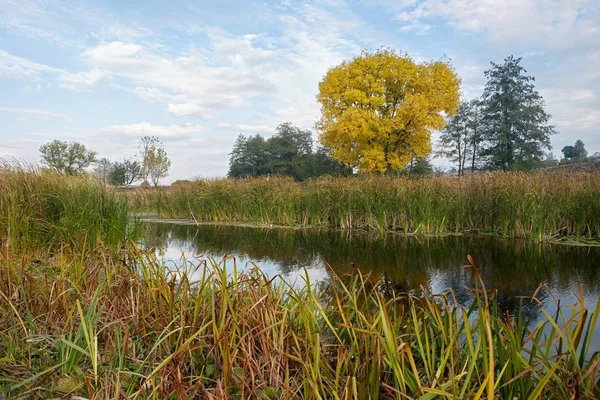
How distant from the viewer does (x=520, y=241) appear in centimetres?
997

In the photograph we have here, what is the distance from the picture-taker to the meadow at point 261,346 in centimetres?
189

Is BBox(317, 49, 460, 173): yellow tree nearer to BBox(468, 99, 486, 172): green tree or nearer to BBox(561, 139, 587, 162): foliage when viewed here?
BBox(468, 99, 486, 172): green tree

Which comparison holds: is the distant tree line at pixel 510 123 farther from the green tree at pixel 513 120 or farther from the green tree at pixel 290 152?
the green tree at pixel 290 152

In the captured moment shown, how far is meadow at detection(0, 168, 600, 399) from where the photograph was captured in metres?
1.89

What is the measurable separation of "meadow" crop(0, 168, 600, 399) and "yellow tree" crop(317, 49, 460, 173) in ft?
84.6

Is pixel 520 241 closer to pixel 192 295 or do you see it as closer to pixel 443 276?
pixel 443 276

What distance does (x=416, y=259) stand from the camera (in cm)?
772

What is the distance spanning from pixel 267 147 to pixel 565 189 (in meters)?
39.3

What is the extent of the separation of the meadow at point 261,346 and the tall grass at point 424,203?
818 cm

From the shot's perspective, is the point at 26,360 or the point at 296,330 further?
the point at 296,330

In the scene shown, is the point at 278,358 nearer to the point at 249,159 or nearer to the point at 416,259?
the point at 416,259

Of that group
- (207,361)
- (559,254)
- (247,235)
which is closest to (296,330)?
(207,361)

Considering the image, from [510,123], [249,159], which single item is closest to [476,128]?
[510,123]

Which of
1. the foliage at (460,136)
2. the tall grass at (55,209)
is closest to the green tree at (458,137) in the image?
the foliage at (460,136)
